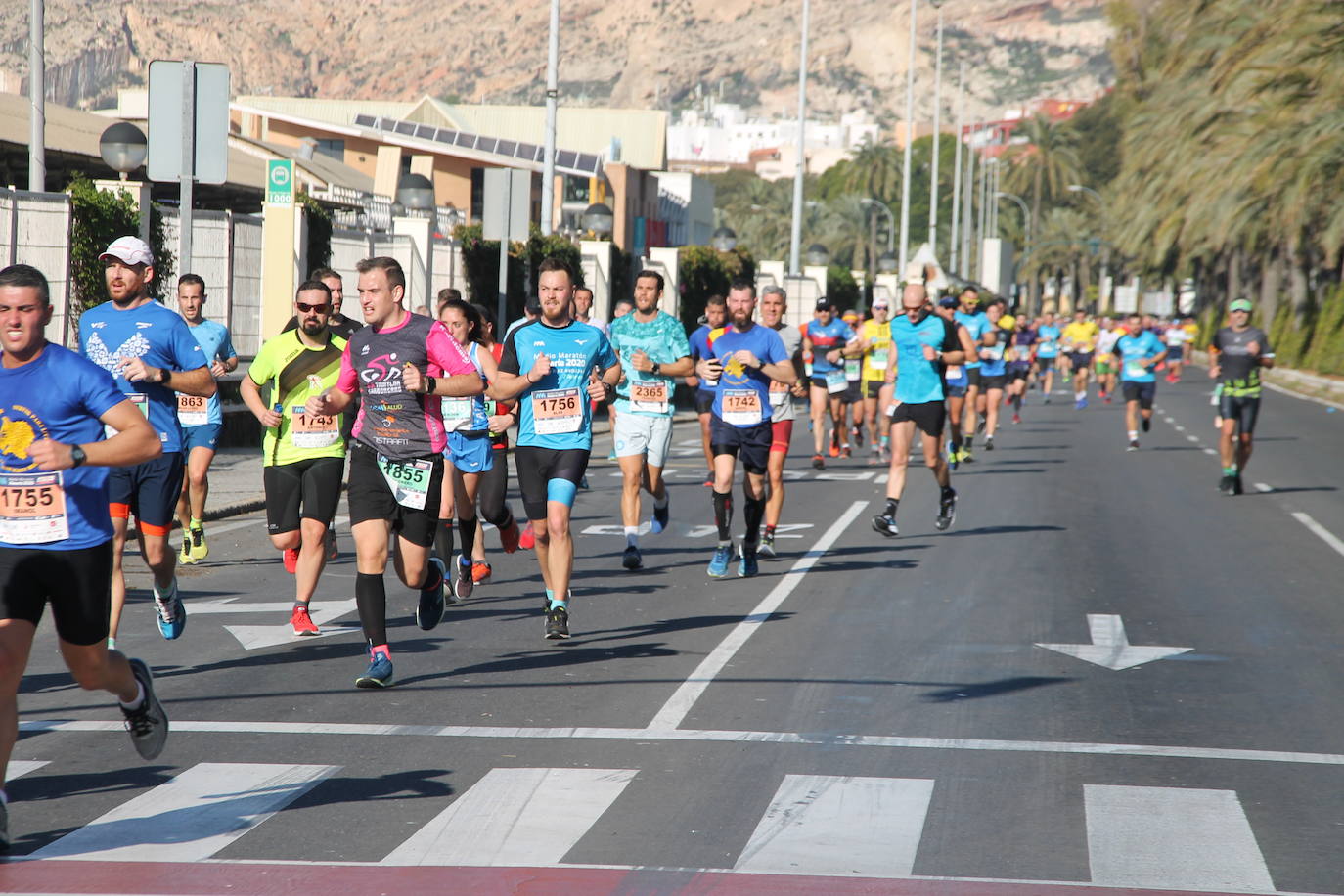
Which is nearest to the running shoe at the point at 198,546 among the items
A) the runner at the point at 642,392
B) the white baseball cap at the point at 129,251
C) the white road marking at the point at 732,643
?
the runner at the point at 642,392

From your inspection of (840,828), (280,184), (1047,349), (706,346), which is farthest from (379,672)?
(1047,349)

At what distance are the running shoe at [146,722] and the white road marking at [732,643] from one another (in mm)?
2209

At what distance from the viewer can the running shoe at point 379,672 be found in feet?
28.5

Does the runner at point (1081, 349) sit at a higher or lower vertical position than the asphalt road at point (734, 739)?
higher

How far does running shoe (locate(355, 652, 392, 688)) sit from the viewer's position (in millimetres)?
8688

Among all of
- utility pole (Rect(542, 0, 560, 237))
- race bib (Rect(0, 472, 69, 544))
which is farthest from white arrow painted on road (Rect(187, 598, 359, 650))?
utility pole (Rect(542, 0, 560, 237))

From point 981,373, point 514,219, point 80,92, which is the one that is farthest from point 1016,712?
point 80,92

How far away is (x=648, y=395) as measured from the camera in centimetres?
1371

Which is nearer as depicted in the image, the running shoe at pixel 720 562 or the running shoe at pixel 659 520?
the running shoe at pixel 720 562

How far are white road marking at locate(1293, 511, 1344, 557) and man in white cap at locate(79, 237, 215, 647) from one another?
32.4 feet

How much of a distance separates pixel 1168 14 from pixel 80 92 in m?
39.9

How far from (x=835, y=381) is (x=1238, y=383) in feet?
18.2

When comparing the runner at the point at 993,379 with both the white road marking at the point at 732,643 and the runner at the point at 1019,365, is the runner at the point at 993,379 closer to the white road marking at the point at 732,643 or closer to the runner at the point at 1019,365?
the runner at the point at 1019,365

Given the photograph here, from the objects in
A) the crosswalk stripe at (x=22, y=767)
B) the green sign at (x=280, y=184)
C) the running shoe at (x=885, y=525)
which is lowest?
the crosswalk stripe at (x=22, y=767)
